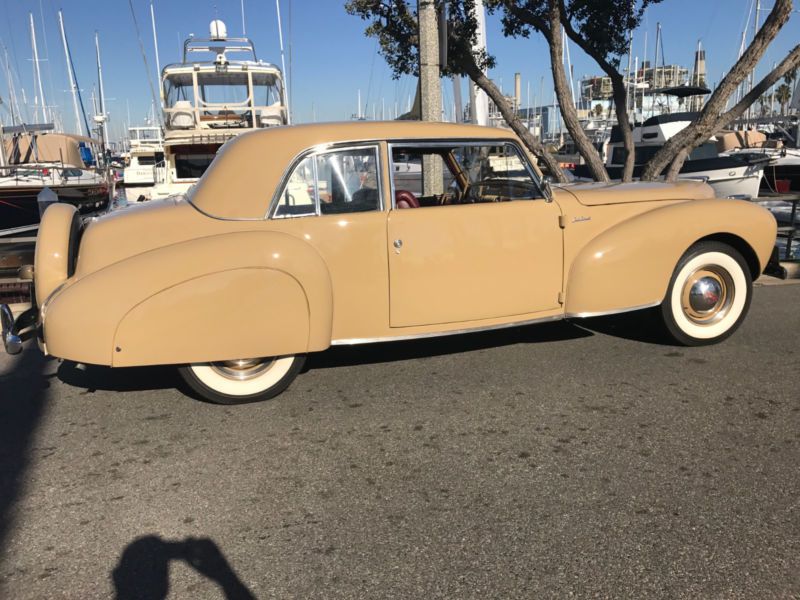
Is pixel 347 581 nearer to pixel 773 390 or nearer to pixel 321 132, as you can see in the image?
pixel 321 132

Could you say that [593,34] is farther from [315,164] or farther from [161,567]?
[161,567]

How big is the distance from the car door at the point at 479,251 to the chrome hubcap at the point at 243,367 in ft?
2.67

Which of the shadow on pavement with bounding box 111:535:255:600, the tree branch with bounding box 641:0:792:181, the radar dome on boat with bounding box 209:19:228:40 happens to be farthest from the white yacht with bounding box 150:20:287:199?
the shadow on pavement with bounding box 111:535:255:600

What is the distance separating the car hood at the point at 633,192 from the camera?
4.42m

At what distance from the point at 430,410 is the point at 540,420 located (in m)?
0.63

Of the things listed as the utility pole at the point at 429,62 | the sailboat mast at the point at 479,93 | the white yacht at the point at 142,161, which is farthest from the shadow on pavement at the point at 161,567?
the white yacht at the point at 142,161

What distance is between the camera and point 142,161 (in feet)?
67.5

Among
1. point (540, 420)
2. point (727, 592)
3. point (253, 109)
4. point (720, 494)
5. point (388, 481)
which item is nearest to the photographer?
point (727, 592)

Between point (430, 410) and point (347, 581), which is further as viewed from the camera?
point (430, 410)

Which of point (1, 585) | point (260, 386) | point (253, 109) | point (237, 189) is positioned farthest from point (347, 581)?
point (253, 109)

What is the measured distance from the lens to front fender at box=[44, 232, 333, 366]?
3352 millimetres

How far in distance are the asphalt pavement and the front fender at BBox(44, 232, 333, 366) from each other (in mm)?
453

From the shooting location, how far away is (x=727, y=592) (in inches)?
84.0

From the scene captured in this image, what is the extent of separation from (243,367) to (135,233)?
100 cm
